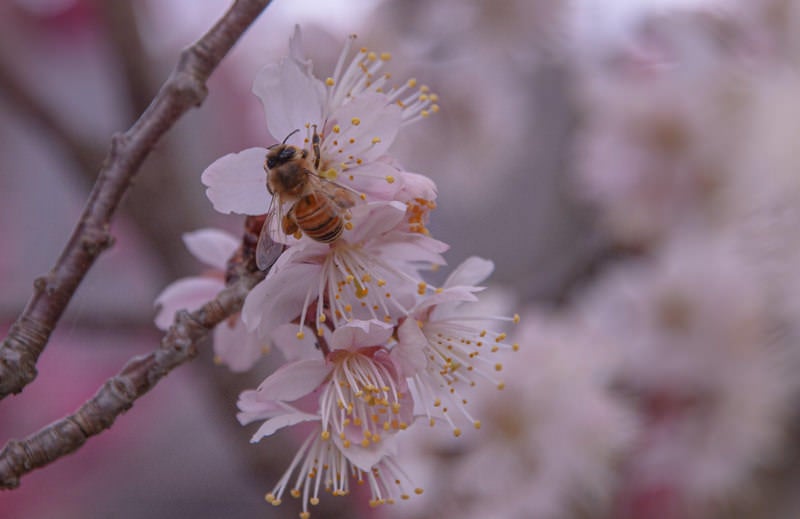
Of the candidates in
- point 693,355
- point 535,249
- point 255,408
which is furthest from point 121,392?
point 535,249

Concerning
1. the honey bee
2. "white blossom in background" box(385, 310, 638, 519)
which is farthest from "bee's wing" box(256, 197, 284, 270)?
"white blossom in background" box(385, 310, 638, 519)

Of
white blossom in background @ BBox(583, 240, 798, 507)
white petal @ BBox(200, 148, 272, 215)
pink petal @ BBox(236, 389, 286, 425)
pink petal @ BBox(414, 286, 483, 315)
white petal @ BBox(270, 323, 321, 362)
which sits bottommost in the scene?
pink petal @ BBox(236, 389, 286, 425)

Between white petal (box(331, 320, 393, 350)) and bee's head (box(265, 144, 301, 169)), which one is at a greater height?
bee's head (box(265, 144, 301, 169))

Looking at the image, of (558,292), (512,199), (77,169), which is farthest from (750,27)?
(77,169)

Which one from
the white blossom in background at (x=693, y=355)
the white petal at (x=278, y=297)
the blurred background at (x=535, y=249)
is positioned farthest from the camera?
the white blossom in background at (x=693, y=355)

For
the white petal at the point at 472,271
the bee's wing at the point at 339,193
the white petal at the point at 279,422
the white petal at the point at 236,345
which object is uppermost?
the white petal at the point at 472,271

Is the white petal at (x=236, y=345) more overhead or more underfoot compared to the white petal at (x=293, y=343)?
more overhead

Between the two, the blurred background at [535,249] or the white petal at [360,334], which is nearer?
the white petal at [360,334]

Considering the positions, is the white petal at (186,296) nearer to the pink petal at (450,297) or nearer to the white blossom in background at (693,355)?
the pink petal at (450,297)

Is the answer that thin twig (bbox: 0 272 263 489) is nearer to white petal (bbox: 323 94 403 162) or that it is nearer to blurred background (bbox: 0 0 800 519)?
white petal (bbox: 323 94 403 162)

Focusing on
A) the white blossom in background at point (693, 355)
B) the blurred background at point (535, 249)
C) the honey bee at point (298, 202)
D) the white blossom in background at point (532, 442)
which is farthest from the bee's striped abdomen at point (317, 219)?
the white blossom in background at point (693, 355)
